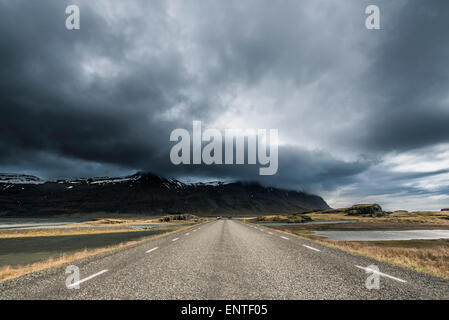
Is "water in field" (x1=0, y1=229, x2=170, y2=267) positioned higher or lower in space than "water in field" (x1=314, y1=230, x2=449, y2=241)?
higher

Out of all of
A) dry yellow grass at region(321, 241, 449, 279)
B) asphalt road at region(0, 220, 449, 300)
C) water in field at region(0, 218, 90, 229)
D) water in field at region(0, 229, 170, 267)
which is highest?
asphalt road at region(0, 220, 449, 300)

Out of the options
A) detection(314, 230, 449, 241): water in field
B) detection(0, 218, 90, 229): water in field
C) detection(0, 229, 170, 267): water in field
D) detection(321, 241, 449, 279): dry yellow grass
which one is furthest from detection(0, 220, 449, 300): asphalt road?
detection(0, 218, 90, 229): water in field

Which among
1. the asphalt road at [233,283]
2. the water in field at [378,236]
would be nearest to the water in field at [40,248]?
the asphalt road at [233,283]

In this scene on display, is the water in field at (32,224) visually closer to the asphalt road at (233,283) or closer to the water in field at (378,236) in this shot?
the water in field at (378,236)

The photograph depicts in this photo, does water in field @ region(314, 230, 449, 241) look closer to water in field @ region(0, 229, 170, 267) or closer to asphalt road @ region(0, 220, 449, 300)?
water in field @ region(0, 229, 170, 267)

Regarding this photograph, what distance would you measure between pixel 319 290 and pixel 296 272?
66.1 inches

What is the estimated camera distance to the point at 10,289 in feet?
18.5

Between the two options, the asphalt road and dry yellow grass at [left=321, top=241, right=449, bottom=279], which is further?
dry yellow grass at [left=321, top=241, right=449, bottom=279]

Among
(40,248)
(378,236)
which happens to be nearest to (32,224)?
(40,248)
